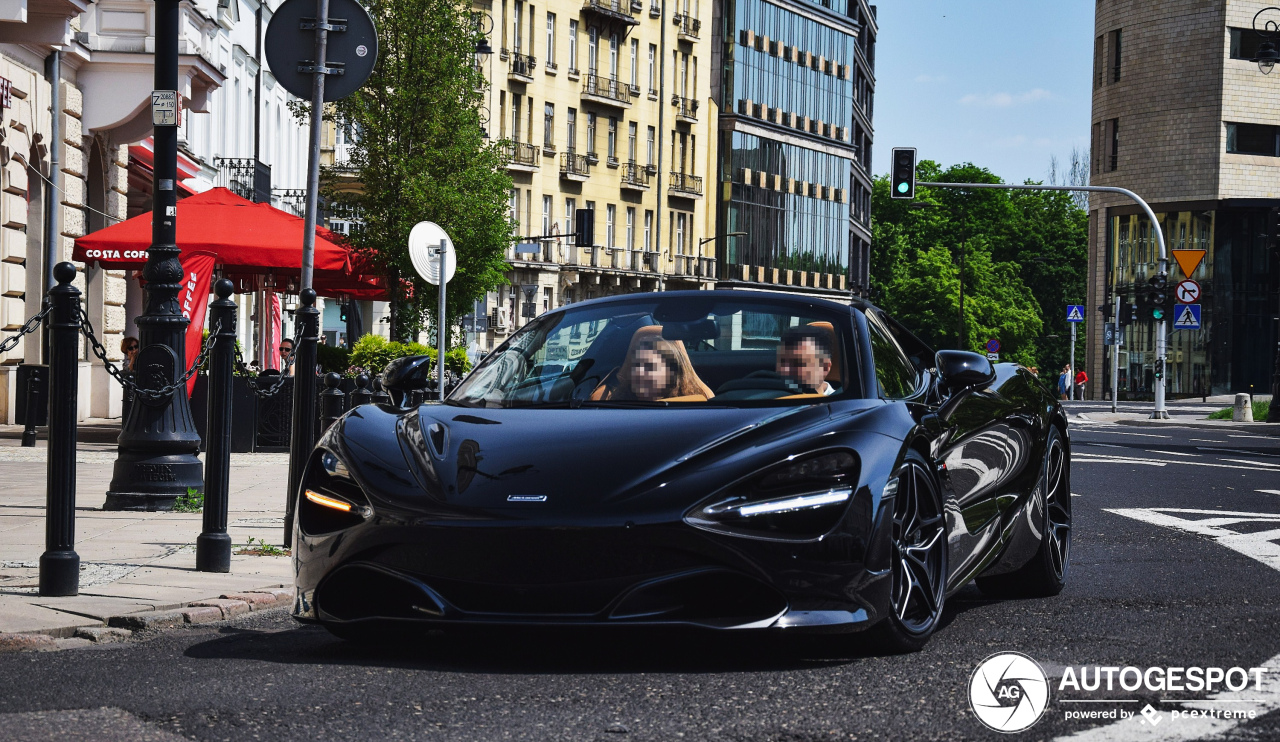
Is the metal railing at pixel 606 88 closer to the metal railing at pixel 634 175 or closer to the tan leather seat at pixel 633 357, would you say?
the metal railing at pixel 634 175

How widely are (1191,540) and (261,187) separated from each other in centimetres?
2813

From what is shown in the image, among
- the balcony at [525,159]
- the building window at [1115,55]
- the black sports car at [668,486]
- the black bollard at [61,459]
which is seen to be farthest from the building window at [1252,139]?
the black bollard at [61,459]

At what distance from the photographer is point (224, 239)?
57.3 feet

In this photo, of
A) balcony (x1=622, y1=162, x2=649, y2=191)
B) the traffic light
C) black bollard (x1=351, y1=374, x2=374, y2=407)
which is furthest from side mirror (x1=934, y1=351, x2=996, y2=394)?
balcony (x1=622, y1=162, x2=649, y2=191)

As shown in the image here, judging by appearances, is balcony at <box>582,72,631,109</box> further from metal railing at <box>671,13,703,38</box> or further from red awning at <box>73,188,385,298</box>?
red awning at <box>73,188,385,298</box>

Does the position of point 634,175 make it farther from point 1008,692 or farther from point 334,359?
point 1008,692

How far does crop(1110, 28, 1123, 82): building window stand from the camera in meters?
68.2

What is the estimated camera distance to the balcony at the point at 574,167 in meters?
74.4

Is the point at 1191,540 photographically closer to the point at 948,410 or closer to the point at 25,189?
the point at 948,410

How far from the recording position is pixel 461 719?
451cm

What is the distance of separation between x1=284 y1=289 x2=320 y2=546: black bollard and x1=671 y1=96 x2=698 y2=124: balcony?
73.5m

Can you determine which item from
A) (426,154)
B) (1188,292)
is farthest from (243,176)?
(1188,292)

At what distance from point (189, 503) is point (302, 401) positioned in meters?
2.63

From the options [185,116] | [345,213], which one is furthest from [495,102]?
[185,116]
